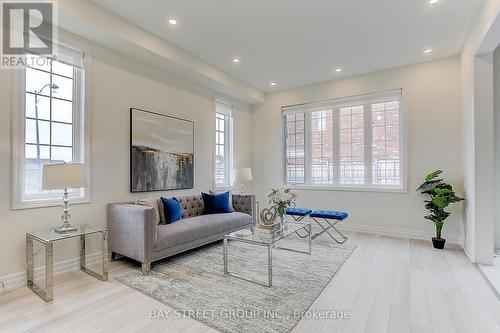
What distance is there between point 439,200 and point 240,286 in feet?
10.5

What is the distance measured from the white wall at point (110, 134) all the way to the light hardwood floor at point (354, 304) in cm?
63

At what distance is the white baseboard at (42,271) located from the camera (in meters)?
2.64

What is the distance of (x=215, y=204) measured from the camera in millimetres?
4520

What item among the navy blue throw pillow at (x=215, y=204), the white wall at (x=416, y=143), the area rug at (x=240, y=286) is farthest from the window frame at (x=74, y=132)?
the white wall at (x=416, y=143)

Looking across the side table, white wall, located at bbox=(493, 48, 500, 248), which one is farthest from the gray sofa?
white wall, located at bbox=(493, 48, 500, 248)

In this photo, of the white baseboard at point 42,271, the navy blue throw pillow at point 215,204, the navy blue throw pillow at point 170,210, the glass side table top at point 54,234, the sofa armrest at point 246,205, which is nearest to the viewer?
the glass side table top at point 54,234

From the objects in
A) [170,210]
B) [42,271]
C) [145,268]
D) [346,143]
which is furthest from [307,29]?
[42,271]

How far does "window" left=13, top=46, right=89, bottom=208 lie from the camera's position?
2.80m

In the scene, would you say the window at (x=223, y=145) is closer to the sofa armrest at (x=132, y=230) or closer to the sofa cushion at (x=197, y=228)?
the sofa cushion at (x=197, y=228)

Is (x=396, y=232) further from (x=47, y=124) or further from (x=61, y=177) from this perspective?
(x=47, y=124)

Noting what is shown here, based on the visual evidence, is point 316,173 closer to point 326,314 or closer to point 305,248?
point 305,248

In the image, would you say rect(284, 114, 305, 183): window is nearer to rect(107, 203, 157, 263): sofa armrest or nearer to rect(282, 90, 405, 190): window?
rect(282, 90, 405, 190): window

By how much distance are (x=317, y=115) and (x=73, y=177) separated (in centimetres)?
462

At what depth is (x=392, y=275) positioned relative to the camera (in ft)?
9.73
